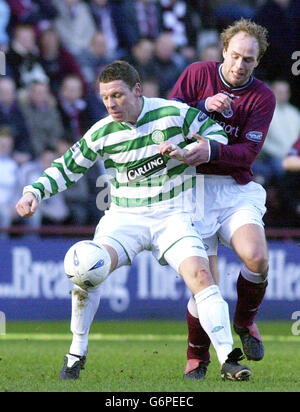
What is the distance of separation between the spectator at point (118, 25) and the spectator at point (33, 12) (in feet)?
2.05

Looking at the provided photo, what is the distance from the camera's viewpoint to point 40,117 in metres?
13.1

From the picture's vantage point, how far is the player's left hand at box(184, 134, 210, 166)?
20.9ft

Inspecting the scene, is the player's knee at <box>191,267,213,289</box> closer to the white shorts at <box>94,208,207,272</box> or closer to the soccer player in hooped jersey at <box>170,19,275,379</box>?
the white shorts at <box>94,208,207,272</box>

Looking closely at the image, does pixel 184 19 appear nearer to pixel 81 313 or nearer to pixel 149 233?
pixel 149 233

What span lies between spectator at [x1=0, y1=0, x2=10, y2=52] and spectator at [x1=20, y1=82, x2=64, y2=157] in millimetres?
669

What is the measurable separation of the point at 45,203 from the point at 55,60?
1979 millimetres

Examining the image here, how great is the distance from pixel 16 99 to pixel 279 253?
3.83 meters

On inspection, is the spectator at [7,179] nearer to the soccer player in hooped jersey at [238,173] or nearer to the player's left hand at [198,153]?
the soccer player in hooped jersey at [238,173]

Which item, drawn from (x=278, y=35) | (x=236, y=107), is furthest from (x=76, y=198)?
(x=236, y=107)

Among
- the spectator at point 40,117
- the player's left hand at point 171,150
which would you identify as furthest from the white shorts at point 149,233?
the spectator at point 40,117

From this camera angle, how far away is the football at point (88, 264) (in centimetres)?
633

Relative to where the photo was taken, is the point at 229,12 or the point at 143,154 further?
the point at 229,12

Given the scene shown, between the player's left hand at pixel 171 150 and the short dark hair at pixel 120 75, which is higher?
the short dark hair at pixel 120 75

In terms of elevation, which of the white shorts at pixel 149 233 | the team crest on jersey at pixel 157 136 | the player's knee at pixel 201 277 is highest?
the team crest on jersey at pixel 157 136
